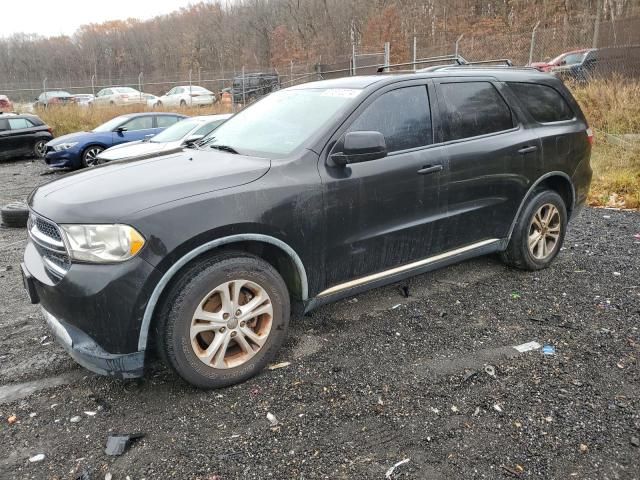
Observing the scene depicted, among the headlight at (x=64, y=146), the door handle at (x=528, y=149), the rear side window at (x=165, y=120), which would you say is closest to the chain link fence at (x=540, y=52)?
the door handle at (x=528, y=149)

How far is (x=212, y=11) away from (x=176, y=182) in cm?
7118

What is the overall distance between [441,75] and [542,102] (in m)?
1.24

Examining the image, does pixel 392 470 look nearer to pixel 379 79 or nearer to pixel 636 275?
pixel 379 79

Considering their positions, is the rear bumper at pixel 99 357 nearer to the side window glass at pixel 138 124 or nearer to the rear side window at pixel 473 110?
the rear side window at pixel 473 110

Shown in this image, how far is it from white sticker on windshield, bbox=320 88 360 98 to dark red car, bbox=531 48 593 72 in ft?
40.2

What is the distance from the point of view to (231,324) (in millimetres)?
2834

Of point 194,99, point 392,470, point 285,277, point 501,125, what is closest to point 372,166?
point 285,277

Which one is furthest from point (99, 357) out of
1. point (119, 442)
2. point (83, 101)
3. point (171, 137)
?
point (83, 101)

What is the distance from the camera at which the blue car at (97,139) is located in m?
11.9

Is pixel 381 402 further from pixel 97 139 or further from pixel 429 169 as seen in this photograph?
pixel 97 139

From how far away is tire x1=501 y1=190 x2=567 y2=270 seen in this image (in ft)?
14.1

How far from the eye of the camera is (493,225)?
13.4 feet

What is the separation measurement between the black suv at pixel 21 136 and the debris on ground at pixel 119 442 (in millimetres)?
14515

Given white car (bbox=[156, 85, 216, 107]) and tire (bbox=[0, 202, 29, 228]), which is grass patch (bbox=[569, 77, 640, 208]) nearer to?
tire (bbox=[0, 202, 29, 228])
